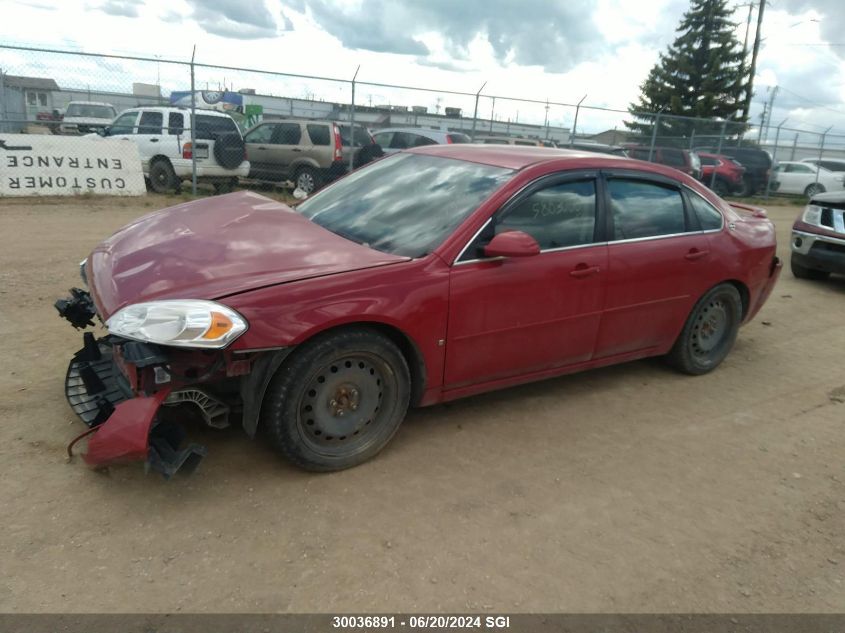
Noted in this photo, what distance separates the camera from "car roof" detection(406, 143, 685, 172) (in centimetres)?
404

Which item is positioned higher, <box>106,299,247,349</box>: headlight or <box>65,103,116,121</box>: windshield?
<box>65,103,116,121</box>: windshield

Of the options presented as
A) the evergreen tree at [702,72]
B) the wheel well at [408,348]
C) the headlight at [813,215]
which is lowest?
the wheel well at [408,348]

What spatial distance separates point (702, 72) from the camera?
121ft

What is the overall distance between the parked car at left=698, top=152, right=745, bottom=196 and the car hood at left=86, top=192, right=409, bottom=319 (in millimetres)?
18214

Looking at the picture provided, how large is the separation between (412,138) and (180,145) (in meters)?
5.08

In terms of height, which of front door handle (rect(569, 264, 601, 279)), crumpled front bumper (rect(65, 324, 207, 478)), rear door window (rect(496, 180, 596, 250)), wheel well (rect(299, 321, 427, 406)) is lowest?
crumpled front bumper (rect(65, 324, 207, 478))

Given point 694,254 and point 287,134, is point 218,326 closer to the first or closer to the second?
point 694,254

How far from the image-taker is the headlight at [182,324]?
9.30 feet

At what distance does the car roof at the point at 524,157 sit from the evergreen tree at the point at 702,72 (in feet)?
113

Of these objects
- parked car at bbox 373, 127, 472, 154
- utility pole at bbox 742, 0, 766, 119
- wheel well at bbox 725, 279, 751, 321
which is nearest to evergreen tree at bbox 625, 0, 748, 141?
utility pole at bbox 742, 0, 766, 119

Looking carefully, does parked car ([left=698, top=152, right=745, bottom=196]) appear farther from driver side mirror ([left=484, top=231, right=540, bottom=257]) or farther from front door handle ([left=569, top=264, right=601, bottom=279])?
driver side mirror ([left=484, top=231, right=540, bottom=257])

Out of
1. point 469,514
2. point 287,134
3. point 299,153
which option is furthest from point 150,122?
point 469,514

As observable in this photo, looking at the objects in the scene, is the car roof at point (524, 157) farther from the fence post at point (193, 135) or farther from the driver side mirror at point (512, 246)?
the fence post at point (193, 135)

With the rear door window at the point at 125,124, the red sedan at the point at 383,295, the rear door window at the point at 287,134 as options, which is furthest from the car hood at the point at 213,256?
the rear door window at the point at 125,124
